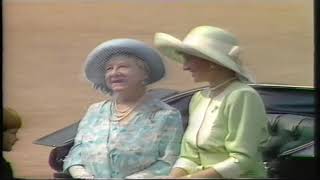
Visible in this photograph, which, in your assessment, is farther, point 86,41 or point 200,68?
point 86,41

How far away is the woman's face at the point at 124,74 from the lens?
3029mm

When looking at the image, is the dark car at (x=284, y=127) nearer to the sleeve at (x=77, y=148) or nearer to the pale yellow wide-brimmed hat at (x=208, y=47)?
the sleeve at (x=77, y=148)

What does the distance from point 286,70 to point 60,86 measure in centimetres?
93

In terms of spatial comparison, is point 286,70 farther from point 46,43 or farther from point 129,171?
point 46,43

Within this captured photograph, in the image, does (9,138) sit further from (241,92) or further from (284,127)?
(284,127)

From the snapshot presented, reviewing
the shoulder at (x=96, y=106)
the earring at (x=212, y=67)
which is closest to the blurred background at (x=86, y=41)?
the shoulder at (x=96, y=106)

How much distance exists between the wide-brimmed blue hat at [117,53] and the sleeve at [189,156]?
183mm

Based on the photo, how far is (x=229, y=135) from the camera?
9.46 feet

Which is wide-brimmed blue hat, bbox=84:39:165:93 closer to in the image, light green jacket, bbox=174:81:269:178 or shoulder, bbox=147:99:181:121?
shoulder, bbox=147:99:181:121

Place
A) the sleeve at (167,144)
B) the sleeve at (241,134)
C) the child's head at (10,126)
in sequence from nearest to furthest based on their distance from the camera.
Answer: the sleeve at (241,134)
the sleeve at (167,144)
the child's head at (10,126)

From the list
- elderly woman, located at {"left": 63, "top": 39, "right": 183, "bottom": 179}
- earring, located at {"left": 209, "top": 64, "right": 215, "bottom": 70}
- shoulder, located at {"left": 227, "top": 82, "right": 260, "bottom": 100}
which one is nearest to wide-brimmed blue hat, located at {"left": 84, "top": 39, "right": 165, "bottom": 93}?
elderly woman, located at {"left": 63, "top": 39, "right": 183, "bottom": 179}

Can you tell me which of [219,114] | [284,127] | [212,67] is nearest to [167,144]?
[219,114]

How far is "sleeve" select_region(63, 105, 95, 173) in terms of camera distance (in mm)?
3053

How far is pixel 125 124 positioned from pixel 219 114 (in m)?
0.39
